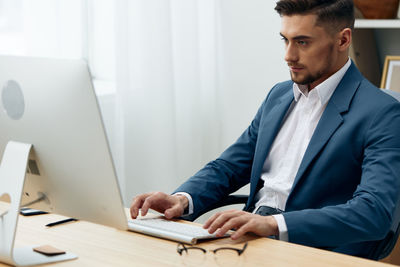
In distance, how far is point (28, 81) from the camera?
1362mm

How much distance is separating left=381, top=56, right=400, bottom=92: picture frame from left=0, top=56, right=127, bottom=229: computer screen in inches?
69.0

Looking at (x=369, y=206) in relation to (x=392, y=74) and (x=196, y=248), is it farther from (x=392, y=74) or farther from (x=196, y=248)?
(x=392, y=74)

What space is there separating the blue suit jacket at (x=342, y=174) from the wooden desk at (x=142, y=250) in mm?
175

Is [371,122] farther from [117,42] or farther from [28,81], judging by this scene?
[117,42]

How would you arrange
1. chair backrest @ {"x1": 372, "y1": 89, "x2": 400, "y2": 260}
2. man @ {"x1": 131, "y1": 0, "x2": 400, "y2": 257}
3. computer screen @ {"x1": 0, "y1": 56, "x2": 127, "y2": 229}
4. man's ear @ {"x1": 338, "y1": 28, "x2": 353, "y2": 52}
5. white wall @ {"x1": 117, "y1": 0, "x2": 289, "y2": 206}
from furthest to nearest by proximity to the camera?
white wall @ {"x1": 117, "y1": 0, "x2": 289, "y2": 206}
man's ear @ {"x1": 338, "y1": 28, "x2": 353, "y2": 52}
chair backrest @ {"x1": 372, "y1": 89, "x2": 400, "y2": 260}
man @ {"x1": 131, "y1": 0, "x2": 400, "y2": 257}
computer screen @ {"x1": 0, "y1": 56, "x2": 127, "y2": 229}

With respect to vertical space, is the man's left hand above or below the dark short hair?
below

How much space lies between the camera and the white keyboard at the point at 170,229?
153 centimetres

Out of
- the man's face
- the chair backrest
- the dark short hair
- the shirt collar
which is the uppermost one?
the dark short hair

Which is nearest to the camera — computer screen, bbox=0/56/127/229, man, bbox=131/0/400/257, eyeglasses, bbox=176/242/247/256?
computer screen, bbox=0/56/127/229

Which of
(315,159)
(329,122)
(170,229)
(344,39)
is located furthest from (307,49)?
(170,229)

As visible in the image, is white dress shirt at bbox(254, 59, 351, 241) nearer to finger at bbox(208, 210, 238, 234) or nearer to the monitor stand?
finger at bbox(208, 210, 238, 234)

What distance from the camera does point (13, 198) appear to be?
4.63ft

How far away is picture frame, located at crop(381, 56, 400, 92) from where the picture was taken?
2766 mm

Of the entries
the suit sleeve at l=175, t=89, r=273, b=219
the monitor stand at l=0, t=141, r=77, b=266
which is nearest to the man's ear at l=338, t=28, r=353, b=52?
the suit sleeve at l=175, t=89, r=273, b=219
